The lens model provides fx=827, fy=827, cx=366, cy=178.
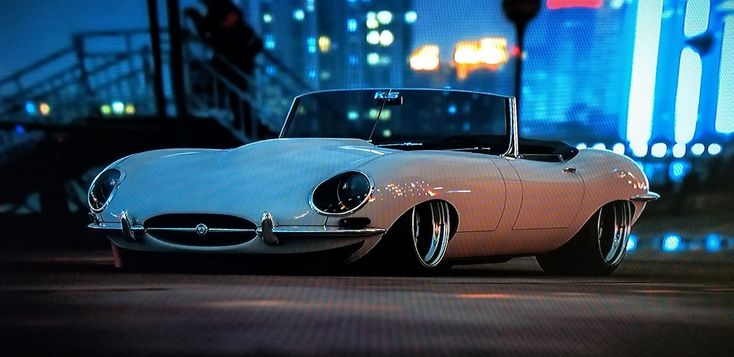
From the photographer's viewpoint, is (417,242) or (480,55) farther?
(480,55)

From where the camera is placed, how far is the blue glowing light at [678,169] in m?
5.71

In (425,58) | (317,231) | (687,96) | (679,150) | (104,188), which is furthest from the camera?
(679,150)

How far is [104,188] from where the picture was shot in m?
3.05

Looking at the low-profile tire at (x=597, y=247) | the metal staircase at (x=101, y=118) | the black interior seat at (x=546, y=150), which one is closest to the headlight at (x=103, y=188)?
the black interior seat at (x=546, y=150)

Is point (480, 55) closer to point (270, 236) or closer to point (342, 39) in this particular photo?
point (342, 39)

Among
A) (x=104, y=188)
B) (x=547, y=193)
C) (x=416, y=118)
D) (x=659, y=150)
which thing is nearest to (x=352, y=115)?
(x=416, y=118)

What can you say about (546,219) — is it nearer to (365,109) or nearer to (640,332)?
(365,109)

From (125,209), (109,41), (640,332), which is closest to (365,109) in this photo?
(125,209)

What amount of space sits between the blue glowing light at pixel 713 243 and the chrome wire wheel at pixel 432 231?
2093mm

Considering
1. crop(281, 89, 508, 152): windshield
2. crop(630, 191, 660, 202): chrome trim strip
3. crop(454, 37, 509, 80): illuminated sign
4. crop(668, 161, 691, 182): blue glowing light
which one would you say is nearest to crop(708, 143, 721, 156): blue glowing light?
crop(668, 161, 691, 182): blue glowing light

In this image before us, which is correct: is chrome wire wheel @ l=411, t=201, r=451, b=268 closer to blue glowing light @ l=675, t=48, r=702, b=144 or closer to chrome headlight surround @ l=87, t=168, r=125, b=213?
chrome headlight surround @ l=87, t=168, r=125, b=213

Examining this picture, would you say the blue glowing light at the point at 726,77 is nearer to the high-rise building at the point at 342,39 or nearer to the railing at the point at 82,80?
the high-rise building at the point at 342,39

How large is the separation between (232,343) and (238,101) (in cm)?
545

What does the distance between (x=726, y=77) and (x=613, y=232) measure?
1.53m
